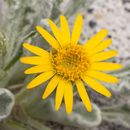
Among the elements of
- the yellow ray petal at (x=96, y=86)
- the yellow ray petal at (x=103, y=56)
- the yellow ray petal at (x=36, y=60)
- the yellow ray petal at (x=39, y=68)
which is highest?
the yellow ray petal at (x=36, y=60)

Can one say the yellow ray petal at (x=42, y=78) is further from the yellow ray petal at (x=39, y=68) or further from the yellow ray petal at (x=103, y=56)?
the yellow ray petal at (x=103, y=56)

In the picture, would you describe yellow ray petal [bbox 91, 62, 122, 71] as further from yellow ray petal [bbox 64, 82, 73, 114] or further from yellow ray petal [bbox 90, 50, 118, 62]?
yellow ray petal [bbox 64, 82, 73, 114]

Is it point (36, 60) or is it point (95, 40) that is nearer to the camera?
point (36, 60)

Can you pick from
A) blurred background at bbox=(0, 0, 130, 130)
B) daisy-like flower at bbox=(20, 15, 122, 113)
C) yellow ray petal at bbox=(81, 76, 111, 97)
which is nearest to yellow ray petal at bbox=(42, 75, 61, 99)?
daisy-like flower at bbox=(20, 15, 122, 113)

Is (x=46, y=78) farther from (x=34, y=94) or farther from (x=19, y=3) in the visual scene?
(x=19, y=3)

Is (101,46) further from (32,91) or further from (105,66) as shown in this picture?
(32,91)

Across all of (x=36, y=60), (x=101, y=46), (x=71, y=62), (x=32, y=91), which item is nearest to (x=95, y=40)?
(x=101, y=46)

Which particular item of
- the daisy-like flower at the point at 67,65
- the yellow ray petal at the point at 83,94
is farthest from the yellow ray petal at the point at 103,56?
the yellow ray petal at the point at 83,94

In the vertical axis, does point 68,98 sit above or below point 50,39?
below
